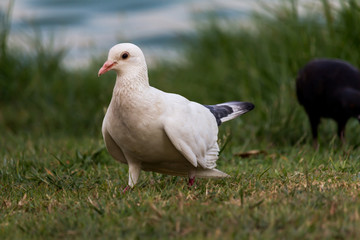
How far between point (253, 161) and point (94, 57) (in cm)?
564

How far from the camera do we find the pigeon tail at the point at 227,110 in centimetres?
424

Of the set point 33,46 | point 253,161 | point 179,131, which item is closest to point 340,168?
point 253,161

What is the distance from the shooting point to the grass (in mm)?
2721

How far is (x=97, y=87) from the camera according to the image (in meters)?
8.71

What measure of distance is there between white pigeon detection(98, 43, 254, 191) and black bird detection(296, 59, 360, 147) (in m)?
2.23

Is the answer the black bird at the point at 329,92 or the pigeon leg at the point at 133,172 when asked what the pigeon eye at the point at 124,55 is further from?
the black bird at the point at 329,92

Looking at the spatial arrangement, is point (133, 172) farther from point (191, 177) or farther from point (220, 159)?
point (220, 159)

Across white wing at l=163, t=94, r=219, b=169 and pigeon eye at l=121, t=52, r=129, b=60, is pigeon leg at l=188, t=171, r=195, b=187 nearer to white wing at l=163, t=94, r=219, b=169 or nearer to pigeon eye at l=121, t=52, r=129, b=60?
white wing at l=163, t=94, r=219, b=169

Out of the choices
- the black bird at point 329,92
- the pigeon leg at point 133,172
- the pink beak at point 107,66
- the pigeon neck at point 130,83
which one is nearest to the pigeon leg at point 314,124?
the black bird at point 329,92

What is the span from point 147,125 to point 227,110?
3.68 ft

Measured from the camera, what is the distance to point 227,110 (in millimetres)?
4375

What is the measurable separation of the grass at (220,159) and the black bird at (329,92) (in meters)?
0.22

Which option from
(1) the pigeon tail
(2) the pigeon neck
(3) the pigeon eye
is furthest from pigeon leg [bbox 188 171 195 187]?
(3) the pigeon eye

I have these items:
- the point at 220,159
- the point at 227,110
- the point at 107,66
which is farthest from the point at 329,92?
the point at 107,66
